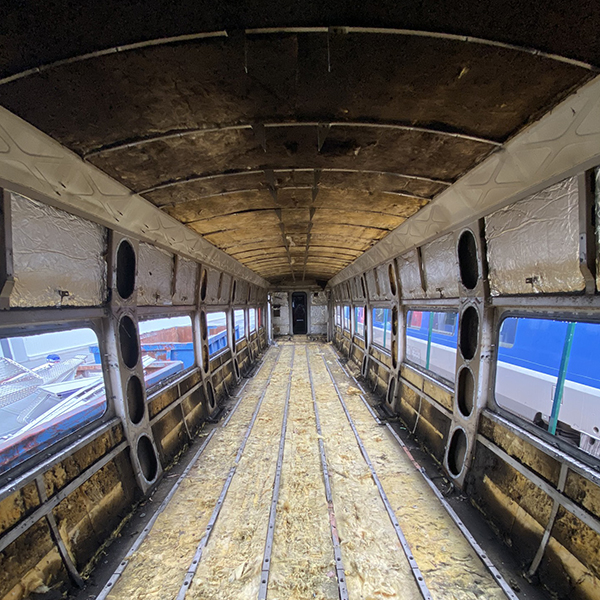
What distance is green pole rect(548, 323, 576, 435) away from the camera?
3.07 metres

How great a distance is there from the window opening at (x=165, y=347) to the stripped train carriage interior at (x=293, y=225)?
11cm

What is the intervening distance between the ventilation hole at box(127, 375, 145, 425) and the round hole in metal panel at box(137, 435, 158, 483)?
1.01 feet

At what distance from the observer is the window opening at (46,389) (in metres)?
2.46

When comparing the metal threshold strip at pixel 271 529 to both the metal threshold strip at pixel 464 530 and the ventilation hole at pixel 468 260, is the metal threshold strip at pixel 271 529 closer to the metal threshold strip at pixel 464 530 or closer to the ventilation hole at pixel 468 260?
the metal threshold strip at pixel 464 530

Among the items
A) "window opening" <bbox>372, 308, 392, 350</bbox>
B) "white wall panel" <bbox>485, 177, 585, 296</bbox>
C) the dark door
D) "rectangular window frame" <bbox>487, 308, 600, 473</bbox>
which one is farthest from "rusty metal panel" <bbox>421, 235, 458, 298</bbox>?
the dark door

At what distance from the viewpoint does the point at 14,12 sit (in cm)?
120

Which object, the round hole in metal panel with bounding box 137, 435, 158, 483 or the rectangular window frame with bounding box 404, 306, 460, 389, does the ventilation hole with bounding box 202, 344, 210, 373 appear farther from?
the rectangular window frame with bounding box 404, 306, 460, 389

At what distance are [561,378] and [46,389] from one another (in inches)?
237

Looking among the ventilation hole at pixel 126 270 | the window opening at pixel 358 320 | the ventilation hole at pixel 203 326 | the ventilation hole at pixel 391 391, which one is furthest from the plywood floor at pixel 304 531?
the window opening at pixel 358 320

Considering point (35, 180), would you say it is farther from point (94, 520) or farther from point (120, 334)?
point (94, 520)

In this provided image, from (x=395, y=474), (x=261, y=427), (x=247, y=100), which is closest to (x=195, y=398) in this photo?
(x=261, y=427)

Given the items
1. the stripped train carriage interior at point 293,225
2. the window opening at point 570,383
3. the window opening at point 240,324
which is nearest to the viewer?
the stripped train carriage interior at point 293,225

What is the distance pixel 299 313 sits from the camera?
21438mm

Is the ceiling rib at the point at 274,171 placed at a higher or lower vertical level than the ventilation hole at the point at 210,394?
higher
